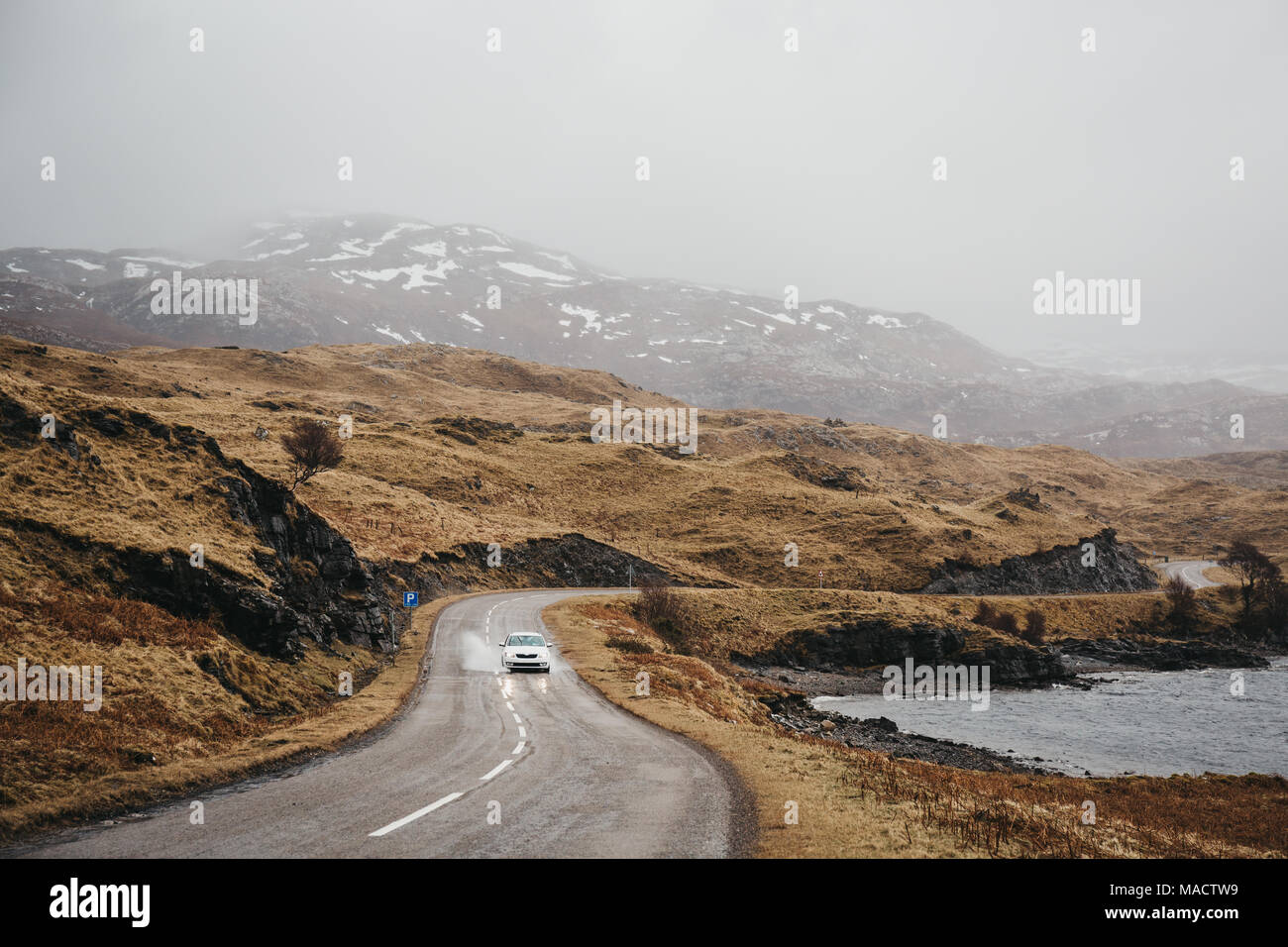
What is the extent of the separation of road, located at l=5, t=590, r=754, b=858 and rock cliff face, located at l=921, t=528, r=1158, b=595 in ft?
218

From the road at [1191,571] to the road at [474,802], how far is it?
9600 centimetres

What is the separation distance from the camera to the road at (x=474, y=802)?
916cm

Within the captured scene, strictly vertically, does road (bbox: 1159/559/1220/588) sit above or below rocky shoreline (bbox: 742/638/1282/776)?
above

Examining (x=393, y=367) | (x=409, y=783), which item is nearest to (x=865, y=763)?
(x=409, y=783)

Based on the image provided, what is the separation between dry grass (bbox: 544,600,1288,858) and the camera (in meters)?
10.7


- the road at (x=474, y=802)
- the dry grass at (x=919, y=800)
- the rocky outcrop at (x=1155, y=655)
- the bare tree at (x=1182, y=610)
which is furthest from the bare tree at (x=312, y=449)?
the bare tree at (x=1182, y=610)

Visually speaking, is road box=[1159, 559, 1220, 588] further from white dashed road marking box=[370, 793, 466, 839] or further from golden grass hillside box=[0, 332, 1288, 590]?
white dashed road marking box=[370, 793, 466, 839]

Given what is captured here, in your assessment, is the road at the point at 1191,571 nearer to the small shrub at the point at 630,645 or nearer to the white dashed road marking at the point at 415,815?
the small shrub at the point at 630,645

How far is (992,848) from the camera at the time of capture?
10.3m

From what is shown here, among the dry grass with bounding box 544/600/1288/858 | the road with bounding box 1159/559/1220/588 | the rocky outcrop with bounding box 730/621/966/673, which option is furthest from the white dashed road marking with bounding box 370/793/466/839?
the road with bounding box 1159/559/1220/588

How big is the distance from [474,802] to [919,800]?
8086 millimetres
